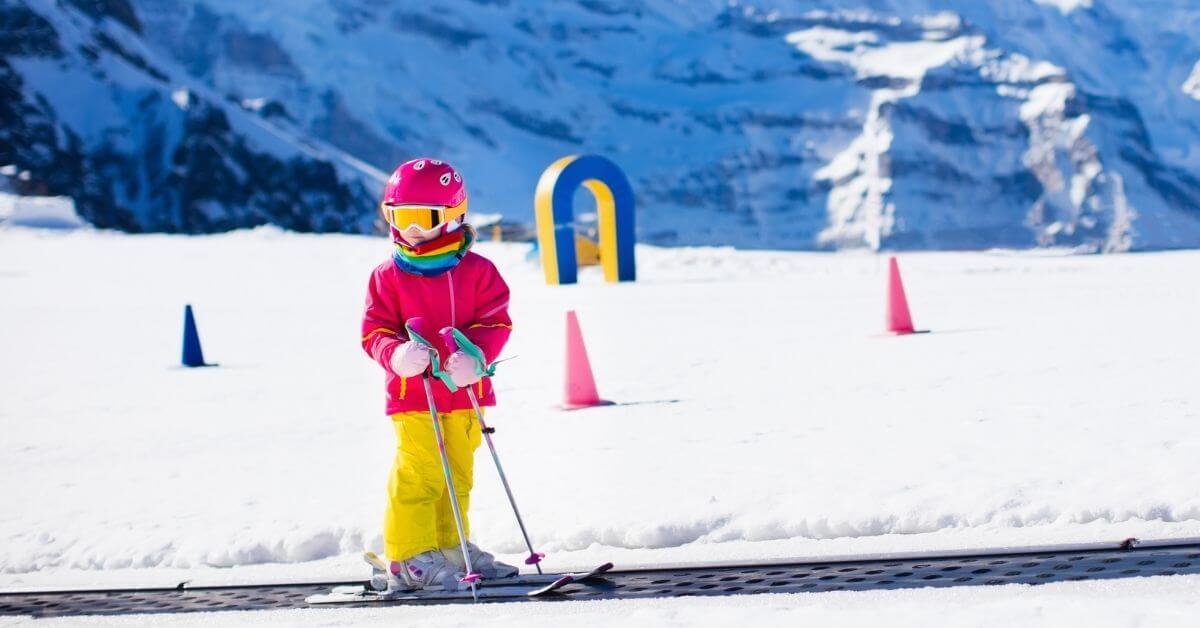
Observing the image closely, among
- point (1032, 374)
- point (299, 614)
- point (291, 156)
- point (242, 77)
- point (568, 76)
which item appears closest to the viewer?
point (299, 614)

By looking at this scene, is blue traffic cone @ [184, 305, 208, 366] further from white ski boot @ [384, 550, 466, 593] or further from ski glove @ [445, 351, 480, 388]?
ski glove @ [445, 351, 480, 388]

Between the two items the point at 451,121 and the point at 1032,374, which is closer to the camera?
the point at 1032,374

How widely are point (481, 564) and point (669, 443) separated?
2.55 m

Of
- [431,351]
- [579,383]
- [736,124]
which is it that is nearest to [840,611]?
[431,351]

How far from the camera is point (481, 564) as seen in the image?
186 inches

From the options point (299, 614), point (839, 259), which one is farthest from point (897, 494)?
point (839, 259)

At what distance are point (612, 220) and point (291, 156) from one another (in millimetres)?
95616

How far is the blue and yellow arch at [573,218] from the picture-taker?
27047 millimetres

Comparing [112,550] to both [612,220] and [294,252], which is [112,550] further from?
[294,252]

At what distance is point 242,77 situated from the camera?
552 feet

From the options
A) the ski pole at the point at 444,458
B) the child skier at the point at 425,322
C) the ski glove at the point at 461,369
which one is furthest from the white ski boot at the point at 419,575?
the ski glove at the point at 461,369

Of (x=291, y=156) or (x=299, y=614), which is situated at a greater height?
(x=291, y=156)

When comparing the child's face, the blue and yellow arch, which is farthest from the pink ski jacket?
the blue and yellow arch

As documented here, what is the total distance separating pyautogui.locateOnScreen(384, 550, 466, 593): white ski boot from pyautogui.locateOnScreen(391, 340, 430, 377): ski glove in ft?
2.13
